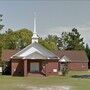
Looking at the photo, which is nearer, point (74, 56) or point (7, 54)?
point (7, 54)

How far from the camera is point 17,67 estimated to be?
206ft

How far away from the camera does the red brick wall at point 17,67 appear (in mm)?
62500

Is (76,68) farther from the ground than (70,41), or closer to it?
closer to it

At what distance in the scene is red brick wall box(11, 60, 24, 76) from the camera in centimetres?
6250

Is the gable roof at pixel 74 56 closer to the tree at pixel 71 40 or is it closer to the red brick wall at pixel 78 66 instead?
the red brick wall at pixel 78 66

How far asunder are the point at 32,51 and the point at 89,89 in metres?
33.3

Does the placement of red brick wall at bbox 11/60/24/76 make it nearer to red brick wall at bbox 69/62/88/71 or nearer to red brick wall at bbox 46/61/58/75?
red brick wall at bbox 46/61/58/75

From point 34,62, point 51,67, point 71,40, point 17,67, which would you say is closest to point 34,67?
point 34,62

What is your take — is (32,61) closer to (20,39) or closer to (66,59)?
(66,59)

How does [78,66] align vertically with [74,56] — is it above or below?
below

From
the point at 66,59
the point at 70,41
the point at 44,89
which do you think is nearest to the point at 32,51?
the point at 66,59

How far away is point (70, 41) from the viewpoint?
132 meters

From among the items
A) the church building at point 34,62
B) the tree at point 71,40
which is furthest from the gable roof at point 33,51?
the tree at point 71,40

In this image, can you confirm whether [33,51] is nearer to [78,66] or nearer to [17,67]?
[17,67]
